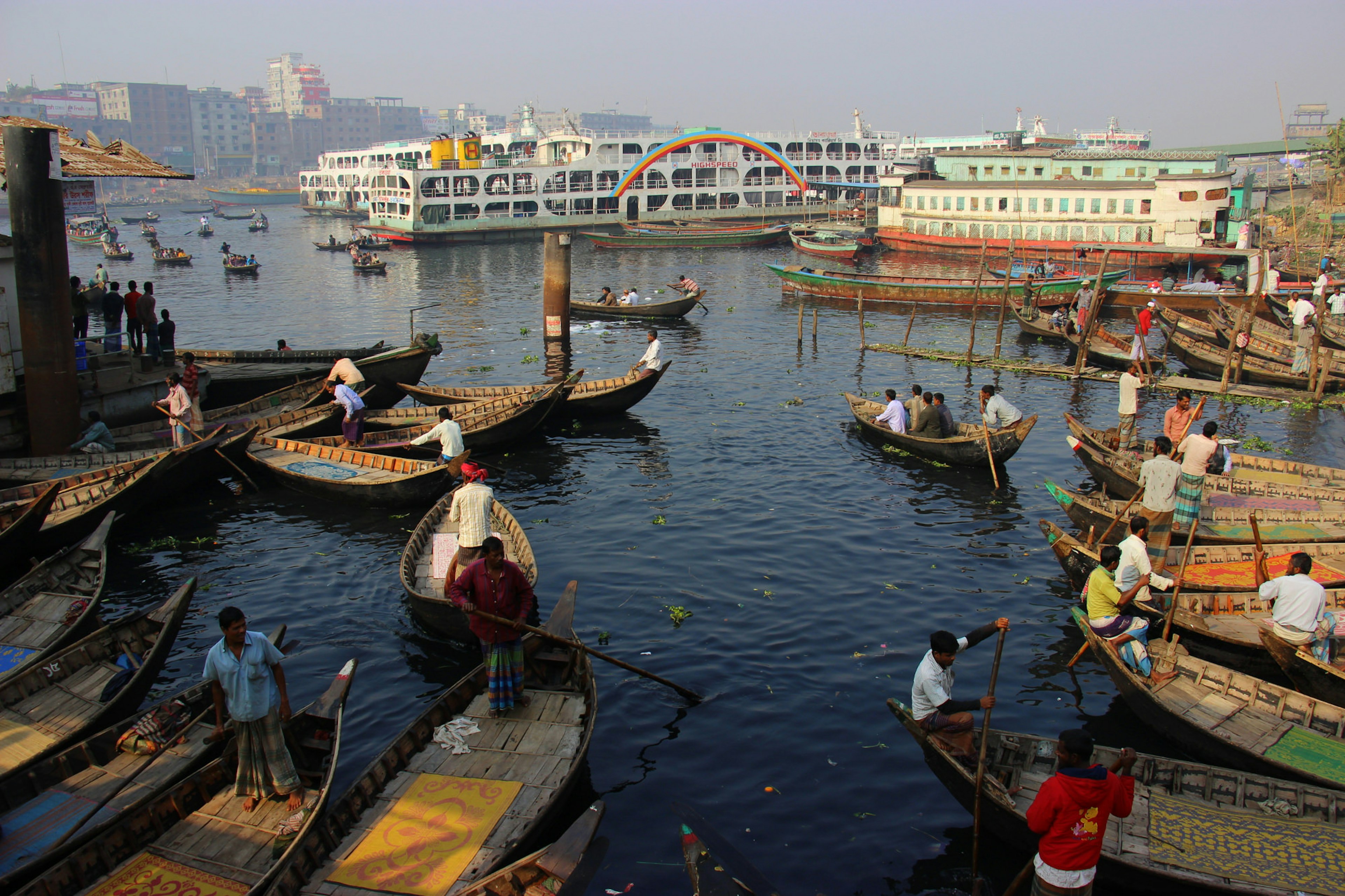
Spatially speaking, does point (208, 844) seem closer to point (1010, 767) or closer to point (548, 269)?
point (1010, 767)

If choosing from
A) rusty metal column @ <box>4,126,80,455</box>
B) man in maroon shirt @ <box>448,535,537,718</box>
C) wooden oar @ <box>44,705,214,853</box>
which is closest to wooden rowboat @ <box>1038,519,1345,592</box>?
man in maroon shirt @ <box>448,535,537,718</box>

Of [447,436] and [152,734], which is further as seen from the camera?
[447,436]

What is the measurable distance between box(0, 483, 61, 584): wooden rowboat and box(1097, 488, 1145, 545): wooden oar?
640 inches

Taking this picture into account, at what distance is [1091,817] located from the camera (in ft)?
21.4

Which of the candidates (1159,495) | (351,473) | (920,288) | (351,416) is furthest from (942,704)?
(920,288)

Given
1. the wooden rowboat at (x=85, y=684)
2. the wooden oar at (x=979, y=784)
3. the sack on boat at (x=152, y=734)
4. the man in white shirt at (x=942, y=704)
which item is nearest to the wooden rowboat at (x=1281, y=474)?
the man in white shirt at (x=942, y=704)

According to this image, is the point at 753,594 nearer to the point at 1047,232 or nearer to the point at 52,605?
the point at 52,605

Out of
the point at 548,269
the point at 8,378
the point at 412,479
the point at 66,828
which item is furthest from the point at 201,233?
the point at 66,828

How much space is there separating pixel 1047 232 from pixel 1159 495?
4905 centimetres

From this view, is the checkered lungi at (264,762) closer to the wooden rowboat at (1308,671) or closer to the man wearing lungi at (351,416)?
the wooden rowboat at (1308,671)

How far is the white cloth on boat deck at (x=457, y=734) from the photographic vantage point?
917cm

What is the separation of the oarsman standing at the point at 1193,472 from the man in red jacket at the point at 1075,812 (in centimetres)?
857

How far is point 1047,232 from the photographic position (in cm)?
5797

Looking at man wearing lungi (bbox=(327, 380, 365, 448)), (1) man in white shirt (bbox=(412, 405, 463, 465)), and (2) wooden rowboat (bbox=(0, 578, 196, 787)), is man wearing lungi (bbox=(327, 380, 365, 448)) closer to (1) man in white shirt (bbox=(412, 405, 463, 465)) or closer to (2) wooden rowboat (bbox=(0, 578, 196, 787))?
(1) man in white shirt (bbox=(412, 405, 463, 465))
